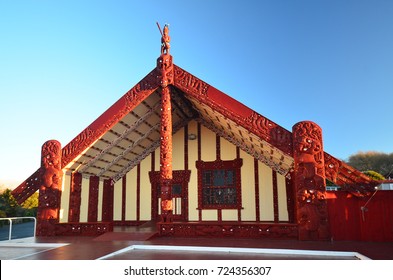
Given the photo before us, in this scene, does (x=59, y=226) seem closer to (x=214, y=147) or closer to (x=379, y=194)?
(x=214, y=147)

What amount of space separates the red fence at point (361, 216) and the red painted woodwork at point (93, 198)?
8.89 meters

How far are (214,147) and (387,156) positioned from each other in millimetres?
35009

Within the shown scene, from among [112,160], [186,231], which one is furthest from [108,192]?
[186,231]

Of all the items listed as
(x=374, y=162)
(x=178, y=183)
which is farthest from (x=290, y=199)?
(x=374, y=162)

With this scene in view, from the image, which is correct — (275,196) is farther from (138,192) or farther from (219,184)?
(138,192)

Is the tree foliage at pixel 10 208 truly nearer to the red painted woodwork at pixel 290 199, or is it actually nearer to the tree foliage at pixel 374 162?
the red painted woodwork at pixel 290 199

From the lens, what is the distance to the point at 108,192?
44.5 feet

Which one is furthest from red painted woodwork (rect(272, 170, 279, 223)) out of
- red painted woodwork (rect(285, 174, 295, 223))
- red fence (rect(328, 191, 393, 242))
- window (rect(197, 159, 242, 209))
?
red fence (rect(328, 191, 393, 242))

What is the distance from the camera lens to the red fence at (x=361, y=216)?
744 cm

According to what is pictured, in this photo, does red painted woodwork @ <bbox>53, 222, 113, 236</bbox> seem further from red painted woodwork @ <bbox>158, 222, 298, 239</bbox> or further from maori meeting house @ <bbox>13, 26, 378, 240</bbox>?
red painted woodwork @ <bbox>158, 222, 298, 239</bbox>

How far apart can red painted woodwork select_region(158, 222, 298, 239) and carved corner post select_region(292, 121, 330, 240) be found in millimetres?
429

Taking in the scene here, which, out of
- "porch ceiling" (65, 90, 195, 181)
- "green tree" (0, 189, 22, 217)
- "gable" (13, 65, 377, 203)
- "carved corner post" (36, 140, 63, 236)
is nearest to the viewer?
"gable" (13, 65, 377, 203)

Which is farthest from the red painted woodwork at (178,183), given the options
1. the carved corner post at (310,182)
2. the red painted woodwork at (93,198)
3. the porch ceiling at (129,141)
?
the carved corner post at (310,182)

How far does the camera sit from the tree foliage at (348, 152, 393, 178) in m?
38.0
